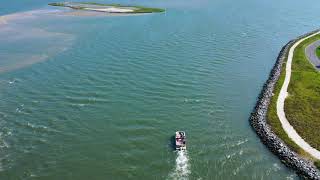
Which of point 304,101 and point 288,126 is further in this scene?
point 304,101

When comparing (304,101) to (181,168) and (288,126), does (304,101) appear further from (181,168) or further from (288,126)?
(181,168)

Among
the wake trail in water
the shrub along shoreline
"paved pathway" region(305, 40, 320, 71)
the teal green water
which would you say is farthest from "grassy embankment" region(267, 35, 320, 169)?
the wake trail in water

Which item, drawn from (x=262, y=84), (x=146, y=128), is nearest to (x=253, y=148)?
(x=146, y=128)

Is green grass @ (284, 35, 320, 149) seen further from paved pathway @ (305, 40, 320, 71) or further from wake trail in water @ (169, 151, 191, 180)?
wake trail in water @ (169, 151, 191, 180)

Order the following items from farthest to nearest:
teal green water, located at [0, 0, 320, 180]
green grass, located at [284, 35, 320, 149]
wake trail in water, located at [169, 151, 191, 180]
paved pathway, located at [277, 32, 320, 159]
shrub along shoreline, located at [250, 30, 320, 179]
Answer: green grass, located at [284, 35, 320, 149] < paved pathway, located at [277, 32, 320, 159] < teal green water, located at [0, 0, 320, 180] < shrub along shoreline, located at [250, 30, 320, 179] < wake trail in water, located at [169, 151, 191, 180]

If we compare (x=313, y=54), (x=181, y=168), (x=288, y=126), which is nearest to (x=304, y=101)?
(x=288, y=126)

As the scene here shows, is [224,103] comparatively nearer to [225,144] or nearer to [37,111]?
[225,144]
